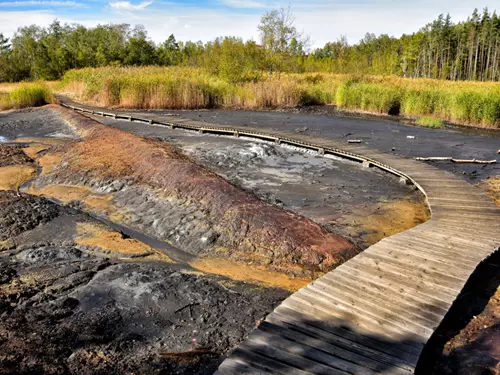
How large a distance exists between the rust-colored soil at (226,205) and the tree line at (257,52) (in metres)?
17.4

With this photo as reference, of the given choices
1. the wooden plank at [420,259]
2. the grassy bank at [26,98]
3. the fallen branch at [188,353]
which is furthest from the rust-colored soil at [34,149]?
the wooden plank at [420,259]

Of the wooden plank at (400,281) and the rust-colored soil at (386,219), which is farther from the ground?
the wooden plank at (400,281)

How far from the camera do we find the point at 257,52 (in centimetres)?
3016

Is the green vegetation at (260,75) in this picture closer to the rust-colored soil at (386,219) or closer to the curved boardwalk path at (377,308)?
the rust-colored soil at (386,219)

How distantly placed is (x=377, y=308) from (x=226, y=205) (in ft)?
12.3

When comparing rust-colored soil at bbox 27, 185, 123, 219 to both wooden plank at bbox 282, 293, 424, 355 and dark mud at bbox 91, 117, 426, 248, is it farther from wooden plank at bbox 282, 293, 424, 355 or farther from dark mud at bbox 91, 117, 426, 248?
wooden plank at bbox 282, 293, 424, 355

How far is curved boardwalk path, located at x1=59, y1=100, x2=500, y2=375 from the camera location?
3268 mm

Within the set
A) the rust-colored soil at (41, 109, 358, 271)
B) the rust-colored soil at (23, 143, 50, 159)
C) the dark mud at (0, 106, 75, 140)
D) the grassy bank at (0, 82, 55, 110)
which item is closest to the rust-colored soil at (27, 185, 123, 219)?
the rust-colored soil at (41, 109, 358, 271)

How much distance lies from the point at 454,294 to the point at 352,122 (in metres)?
15.7

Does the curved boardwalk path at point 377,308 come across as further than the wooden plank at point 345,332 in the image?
No

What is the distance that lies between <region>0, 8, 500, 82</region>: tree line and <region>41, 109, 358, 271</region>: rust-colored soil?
17426 mm

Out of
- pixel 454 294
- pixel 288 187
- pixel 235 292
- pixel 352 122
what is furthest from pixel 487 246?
pixel 352 122

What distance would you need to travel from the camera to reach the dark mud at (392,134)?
12620 mm

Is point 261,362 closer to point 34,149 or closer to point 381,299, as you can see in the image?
point 381,299
